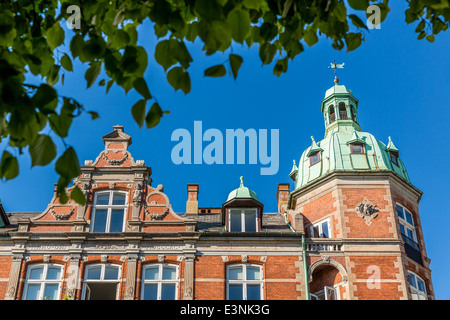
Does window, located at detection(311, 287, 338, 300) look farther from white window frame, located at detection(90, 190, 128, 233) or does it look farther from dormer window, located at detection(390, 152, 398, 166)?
white window frame, located at detection(90, 190, 128, 233)

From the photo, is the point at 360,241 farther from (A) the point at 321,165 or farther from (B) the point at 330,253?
(A) the point at 321,165

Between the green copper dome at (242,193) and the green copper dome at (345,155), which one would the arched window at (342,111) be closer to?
the green copper dome at (345,155)

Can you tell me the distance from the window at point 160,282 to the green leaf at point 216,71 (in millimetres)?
16141

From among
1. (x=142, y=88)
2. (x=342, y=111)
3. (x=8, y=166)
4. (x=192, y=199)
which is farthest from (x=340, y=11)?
(x=342, y=111)

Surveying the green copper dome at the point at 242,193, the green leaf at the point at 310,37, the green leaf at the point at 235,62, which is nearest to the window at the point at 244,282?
the green copper dome at the point at 242,193

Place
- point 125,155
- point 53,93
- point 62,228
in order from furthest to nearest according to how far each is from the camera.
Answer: point 125,155
point 62,228
point 53,93

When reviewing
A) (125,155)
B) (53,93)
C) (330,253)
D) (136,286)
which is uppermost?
(125,155)

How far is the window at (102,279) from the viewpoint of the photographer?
2081 cm

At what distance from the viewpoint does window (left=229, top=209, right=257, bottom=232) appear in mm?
22797

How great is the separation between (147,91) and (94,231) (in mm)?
17253

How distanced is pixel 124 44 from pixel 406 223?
20196mm

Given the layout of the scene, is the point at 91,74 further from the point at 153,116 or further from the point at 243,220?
the point at 243,220

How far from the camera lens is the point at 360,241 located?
22.1 meters
